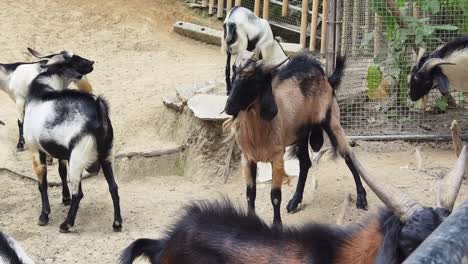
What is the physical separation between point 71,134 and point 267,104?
5.74 ft

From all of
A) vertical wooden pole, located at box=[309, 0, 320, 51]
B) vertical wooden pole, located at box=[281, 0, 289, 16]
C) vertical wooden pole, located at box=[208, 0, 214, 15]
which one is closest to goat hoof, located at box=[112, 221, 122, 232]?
vertical wooden pole, located at box=[309, 0, 320, 51]

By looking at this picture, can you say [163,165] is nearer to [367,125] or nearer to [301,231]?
[367,125]

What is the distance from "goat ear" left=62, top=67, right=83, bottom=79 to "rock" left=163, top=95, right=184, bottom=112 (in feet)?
4.53

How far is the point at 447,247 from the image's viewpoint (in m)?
0.89

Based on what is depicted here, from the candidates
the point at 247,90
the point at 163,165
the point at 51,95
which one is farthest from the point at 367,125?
the point at 51,95

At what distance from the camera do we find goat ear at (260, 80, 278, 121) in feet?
17.6

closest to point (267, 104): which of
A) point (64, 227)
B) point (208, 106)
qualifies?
point (64, 227)

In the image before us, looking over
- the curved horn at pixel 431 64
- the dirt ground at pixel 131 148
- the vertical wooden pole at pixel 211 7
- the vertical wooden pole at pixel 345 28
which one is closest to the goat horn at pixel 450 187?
the dirt ground at pixel 131 148

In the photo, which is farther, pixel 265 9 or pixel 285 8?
pixel 285 8

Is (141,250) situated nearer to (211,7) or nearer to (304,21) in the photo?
(304,21)

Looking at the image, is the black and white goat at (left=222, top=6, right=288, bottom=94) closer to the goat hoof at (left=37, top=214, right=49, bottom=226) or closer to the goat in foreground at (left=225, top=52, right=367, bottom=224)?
the goat in foreground at (left=225, top=52, right=367, bottom=224)

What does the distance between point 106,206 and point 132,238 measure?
33.1 inches

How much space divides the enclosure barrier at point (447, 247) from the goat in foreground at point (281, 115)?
409 cm

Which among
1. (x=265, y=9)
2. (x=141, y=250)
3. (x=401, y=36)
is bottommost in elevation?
(x=141, y=250)
